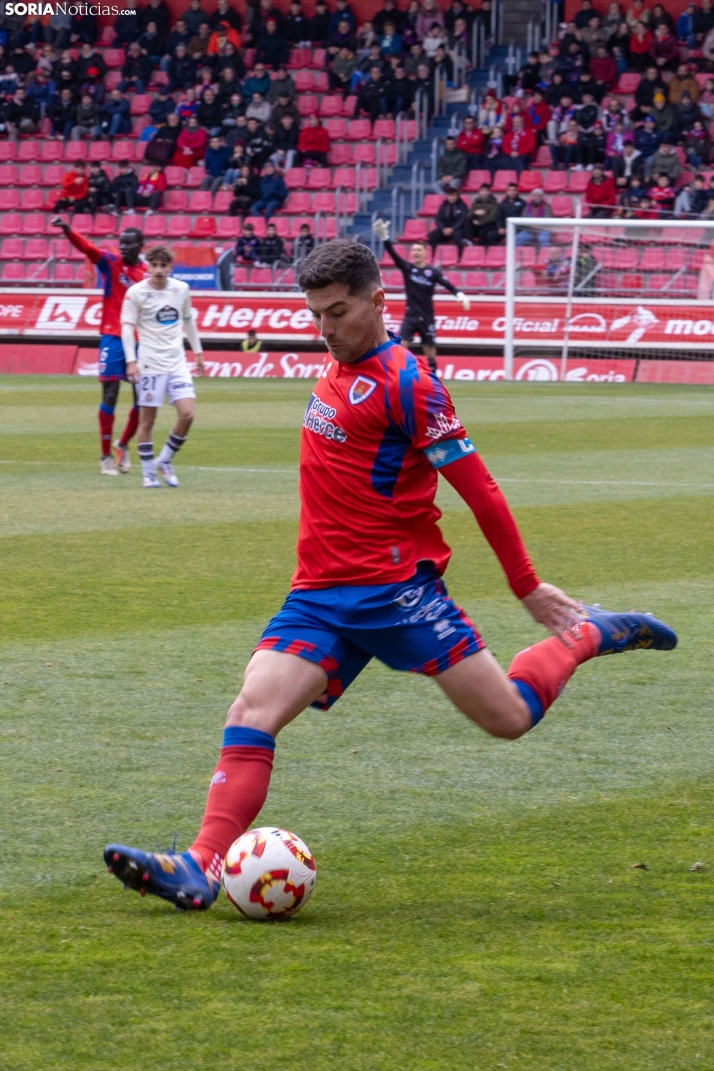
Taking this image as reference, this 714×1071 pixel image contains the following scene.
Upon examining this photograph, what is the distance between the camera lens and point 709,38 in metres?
30.7

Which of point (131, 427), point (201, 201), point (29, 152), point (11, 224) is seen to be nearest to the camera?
point (131, 427)

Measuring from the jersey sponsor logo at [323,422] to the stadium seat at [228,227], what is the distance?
88.9 ft

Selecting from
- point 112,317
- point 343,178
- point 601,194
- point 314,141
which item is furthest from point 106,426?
point 314,141

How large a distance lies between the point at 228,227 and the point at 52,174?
16.3 ft

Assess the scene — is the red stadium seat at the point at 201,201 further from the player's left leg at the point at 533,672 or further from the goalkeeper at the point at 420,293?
the player's left leg at the point at 533,672

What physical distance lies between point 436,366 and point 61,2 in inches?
656

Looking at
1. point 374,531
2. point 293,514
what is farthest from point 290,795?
point 293,514

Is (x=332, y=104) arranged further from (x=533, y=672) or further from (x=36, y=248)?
(x=533, y=672)

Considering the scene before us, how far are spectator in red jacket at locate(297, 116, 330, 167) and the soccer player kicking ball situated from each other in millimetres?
28411

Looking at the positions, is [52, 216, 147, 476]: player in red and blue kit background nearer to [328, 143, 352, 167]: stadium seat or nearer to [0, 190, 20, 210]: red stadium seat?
[328, 143, 352, 167]: stadium seat

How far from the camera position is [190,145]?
3222 centimetres

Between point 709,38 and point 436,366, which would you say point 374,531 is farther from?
point 709,38

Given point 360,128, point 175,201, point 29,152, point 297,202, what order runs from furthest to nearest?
point 29,152 < point 360,128 < point 175,201 < point 297,202

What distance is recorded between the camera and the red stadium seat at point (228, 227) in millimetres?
30484
